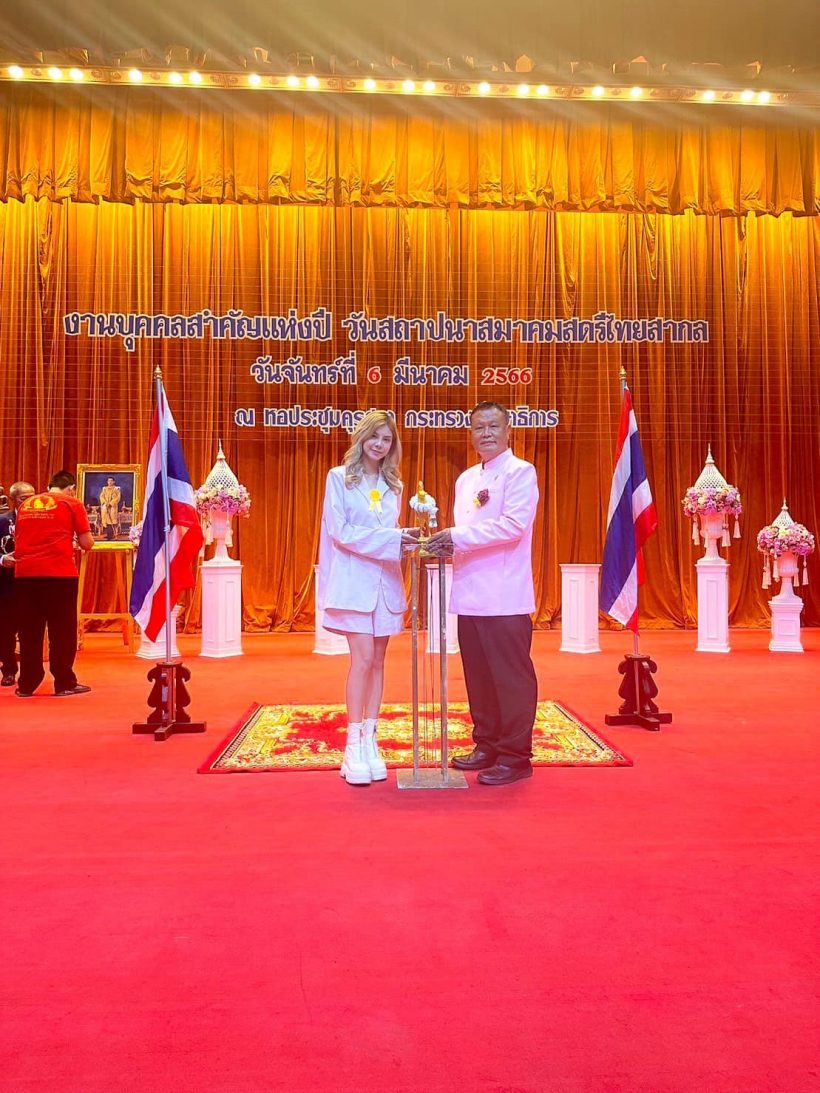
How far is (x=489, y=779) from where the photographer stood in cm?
337

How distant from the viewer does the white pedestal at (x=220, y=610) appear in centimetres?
729

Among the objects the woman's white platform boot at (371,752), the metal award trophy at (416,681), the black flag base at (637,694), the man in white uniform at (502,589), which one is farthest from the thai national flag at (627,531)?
the woman's white platform boot at (371,752)

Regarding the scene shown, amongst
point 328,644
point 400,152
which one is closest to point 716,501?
point 328,644

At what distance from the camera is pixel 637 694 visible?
453 centimetres

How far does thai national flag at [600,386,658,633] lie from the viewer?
4.47 metres

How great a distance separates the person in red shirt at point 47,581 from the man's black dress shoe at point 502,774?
10.5 feet

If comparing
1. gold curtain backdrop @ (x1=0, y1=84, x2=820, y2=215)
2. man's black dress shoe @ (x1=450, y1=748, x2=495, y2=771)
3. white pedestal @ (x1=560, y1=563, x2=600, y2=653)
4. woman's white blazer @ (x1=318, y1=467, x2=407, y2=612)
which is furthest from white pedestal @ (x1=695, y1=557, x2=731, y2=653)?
woman's white blazer @ (x1=318, y1=467, x2=407, y2=612)

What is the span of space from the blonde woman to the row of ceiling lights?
6.74 m

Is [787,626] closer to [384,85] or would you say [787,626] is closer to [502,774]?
[502,774]

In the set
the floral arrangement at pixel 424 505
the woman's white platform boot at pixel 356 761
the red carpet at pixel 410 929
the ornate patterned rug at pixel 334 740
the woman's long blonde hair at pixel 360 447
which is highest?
the woman's long blonde hair at pixel 360 447

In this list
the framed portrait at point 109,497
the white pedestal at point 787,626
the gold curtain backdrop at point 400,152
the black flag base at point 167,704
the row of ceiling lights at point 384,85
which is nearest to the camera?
the black flag base at point 167,704

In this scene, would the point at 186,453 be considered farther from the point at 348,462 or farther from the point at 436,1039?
the point at 436,1039

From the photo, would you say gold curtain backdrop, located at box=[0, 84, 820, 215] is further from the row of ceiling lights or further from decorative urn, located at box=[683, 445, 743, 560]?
decorative urn, located at box=[683, 445, 743, 560]

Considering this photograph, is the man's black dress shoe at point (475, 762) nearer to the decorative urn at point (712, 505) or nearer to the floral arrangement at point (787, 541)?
the decorative urn at point (712, 505)
